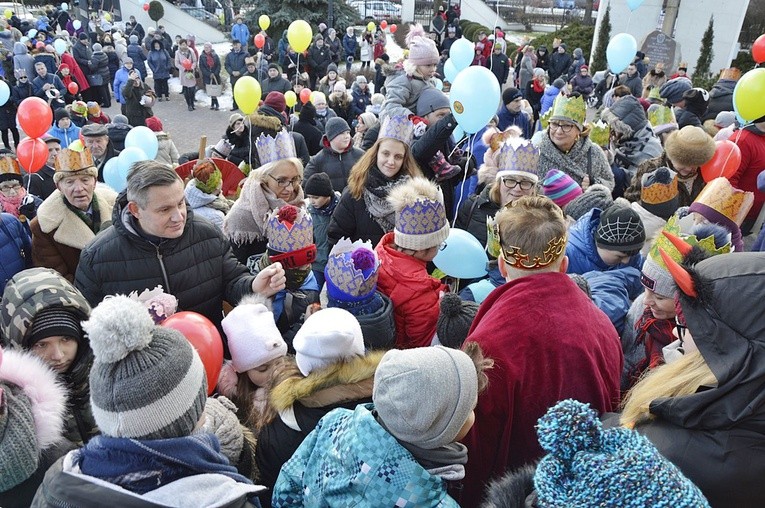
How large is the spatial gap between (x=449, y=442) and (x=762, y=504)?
860 millimetres

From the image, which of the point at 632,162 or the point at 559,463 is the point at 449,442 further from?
the point at 632,162

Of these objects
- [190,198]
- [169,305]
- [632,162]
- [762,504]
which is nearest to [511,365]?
[762,504]

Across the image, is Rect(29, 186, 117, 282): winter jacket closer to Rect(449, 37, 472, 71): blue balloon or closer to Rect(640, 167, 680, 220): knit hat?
Rect(640, 167, 680, 220): knit hat

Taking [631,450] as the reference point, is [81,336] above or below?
below

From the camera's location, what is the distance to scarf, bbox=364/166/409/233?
3.87 meters

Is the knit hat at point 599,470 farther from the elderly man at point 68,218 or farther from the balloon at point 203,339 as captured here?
the elderly man at point 68,218

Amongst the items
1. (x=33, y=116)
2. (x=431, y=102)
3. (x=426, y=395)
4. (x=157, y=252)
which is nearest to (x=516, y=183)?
(x=431, y=102)

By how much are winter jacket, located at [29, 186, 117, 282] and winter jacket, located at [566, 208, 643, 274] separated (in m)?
3.09

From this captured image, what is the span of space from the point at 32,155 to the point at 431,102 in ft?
13.6

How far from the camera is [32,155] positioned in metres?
5.59

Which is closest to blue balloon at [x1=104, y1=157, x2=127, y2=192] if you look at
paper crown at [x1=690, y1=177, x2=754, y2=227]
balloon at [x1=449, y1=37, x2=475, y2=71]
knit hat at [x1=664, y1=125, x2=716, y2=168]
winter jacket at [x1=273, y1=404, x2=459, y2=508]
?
winter jacket at [x1=273, y1=404, x2=459, y2=508]

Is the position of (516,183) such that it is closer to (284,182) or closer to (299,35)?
(284,182)

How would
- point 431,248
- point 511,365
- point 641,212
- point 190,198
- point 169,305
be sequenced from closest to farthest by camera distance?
point 511,365 < point 169,305 < point 431,248 < point 641,212 < point 190,198

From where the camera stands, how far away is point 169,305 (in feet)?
8.68
